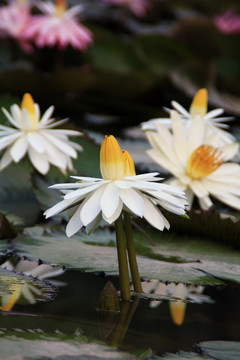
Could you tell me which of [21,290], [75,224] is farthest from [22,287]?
[75,224]

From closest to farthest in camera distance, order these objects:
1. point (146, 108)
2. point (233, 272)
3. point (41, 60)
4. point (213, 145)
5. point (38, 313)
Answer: point (38, 313)
point (233, 272)
point (213, 145)
point (146, 108)
point (41, 60)

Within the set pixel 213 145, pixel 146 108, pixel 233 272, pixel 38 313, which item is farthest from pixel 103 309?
pixel 146 108

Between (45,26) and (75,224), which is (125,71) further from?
(75,224)

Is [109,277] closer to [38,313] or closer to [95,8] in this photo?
[38,313]

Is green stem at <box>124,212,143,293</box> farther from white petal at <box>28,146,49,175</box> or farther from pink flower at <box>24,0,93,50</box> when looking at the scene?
pink flower at <box>24,0,93,50</box>

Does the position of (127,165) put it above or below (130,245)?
above

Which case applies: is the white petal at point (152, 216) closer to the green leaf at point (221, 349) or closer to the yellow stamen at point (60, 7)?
the green leaf at point (221, 349)

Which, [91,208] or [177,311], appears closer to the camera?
[91,208]
